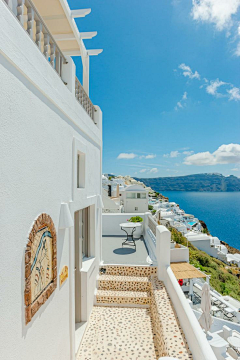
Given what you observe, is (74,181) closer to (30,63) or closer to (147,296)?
(30,63)

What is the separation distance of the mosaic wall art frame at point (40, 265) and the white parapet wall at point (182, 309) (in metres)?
2.80

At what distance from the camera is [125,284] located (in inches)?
290

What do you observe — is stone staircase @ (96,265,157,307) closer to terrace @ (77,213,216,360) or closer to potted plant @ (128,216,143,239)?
terrace @ (77,213,216,360)

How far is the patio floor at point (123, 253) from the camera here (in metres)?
8.18

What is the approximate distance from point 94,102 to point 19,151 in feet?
18.4

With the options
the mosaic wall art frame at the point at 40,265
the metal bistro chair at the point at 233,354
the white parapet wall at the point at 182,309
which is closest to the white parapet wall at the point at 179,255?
the metal bistro chair at the point at 233,354

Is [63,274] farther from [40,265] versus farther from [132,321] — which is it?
[132,321]

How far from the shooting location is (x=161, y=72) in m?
24.2

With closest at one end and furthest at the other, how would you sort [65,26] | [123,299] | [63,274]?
[63,274], [65,26], [123,299]

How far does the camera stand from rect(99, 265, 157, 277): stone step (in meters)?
7.63

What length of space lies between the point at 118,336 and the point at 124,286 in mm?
1874

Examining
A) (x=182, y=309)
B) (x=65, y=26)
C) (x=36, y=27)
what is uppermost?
(x=65, y=26)

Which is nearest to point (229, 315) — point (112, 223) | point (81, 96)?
point (112, 223)

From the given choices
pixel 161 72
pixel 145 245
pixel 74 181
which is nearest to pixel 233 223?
pixel 161 72
